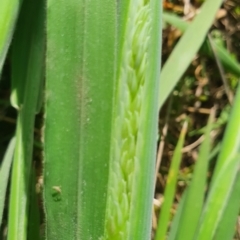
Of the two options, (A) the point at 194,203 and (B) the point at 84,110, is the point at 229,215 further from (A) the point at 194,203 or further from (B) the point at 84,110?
(B) the point at 84,110

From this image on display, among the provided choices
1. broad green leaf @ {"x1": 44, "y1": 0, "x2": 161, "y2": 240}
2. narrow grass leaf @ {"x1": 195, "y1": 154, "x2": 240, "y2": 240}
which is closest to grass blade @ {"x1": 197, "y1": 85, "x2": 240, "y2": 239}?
narrow grass leaf @ {"x1": 195, "y1": 154, "x2": 240, "y2": 240}

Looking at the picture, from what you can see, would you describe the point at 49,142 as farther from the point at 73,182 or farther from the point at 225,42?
the point at 225,42

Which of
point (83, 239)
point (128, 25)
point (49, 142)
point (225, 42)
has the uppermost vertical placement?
point (225, 42)

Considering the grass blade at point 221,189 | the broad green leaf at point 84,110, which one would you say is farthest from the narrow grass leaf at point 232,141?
the broad green leaf at point 84,110

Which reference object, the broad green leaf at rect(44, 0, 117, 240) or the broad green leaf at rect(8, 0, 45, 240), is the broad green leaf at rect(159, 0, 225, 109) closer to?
the broad green leaf at rect(8, 0, 45, 240)

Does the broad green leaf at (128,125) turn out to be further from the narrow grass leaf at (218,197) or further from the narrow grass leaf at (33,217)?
the narrow grass leaf at (33,217)

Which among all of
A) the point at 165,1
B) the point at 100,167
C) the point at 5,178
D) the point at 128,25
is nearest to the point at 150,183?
the point at 100,167
